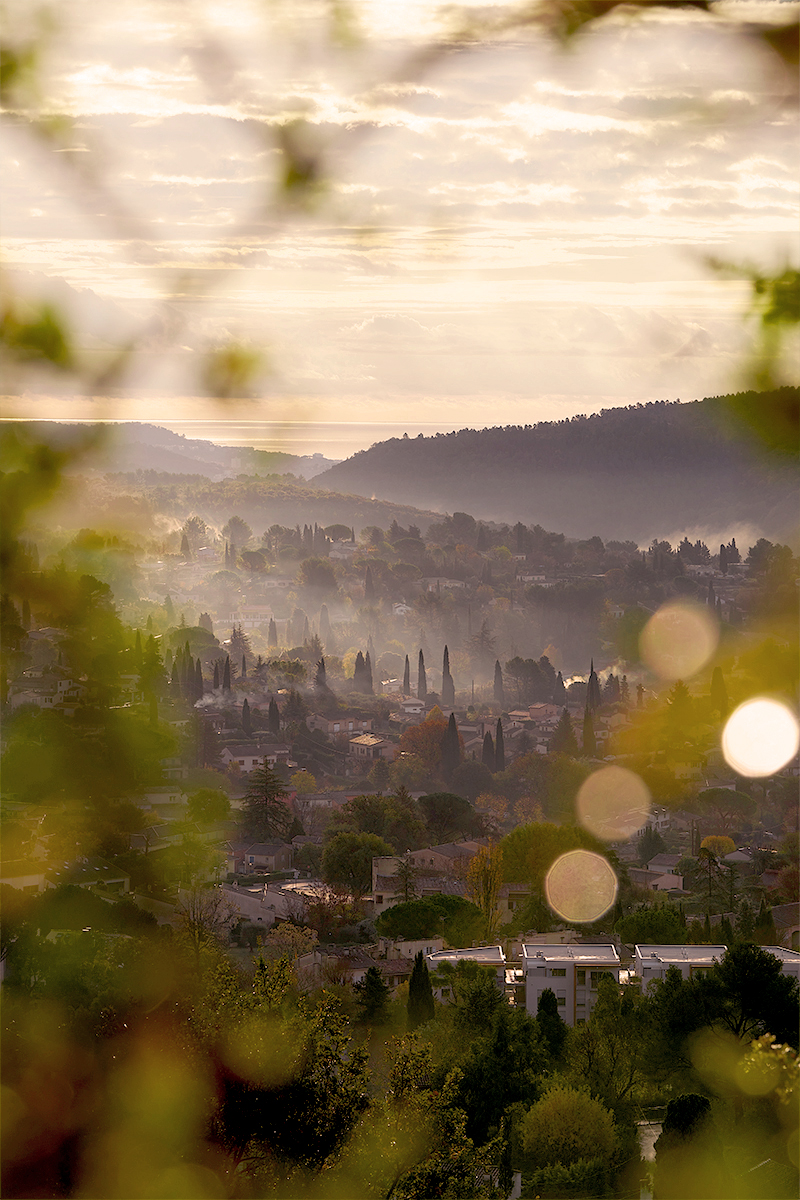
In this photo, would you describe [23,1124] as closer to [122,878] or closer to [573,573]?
[122,878]

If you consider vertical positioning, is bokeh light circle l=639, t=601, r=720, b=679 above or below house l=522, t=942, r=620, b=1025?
below

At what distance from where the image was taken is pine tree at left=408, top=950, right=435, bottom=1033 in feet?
18.6

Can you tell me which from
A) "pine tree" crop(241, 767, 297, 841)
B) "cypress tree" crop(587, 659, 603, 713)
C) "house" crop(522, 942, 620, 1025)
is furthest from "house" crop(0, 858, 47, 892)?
"cypress tree" crop(587, 659, 603, 713)

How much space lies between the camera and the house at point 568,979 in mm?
6145

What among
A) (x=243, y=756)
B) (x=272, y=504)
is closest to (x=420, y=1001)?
(x=243, y=756)

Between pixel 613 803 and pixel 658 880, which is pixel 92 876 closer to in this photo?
pixel 658 880

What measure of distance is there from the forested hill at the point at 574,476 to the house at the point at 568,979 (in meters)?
40.9

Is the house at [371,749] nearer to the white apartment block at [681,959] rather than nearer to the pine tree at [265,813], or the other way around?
the pine tree at [265,813]

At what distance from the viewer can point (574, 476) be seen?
51375 mm

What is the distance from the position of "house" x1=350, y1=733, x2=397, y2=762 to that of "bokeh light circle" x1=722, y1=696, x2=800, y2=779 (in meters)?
5.78

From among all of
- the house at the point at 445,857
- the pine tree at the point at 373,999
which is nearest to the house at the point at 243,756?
the house at the point at 445,857

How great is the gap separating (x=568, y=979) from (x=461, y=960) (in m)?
0.62

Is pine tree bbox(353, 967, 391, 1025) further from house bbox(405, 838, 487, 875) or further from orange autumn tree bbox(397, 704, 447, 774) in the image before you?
orange autumn tree bbox(397, 704, 447, 774)

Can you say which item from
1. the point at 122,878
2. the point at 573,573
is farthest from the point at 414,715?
the point at 573,573
